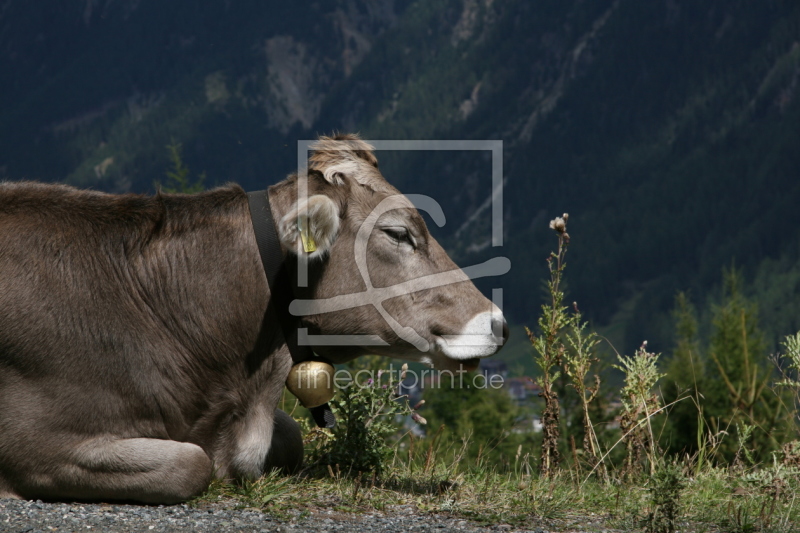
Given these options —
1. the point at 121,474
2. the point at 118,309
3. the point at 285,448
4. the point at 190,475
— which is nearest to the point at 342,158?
the point at 118,309

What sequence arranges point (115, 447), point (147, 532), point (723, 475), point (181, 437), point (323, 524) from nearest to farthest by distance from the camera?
point (147, 532)
point (323, 524)
point (115, 447)
point (181, 437)
point (723, 475)

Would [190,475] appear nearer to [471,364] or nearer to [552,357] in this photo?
[471,364]

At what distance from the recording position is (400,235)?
607 cm

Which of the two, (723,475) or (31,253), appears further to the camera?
(723,475)

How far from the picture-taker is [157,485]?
5.19 meters

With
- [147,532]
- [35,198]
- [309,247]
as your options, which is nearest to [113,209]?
[35,198]

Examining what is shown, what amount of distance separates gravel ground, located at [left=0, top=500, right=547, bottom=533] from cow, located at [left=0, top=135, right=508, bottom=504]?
0.67ft

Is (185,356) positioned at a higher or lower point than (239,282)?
lower

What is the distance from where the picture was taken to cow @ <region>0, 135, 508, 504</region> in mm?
5328

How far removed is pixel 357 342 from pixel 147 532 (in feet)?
6.40

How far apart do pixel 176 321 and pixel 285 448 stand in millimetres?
1193

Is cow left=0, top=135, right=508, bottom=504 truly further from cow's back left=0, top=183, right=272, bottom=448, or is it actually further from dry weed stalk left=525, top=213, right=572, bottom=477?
dry weed stalk left=525, top=213, right=572, bottom=477

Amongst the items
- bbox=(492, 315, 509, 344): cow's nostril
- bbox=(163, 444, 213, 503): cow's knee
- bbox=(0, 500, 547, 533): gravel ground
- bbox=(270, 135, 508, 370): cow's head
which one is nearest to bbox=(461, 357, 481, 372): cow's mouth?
bbox=(270, 135, 508, 370): cow's head

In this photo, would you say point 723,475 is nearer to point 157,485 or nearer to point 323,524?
point 323,524
